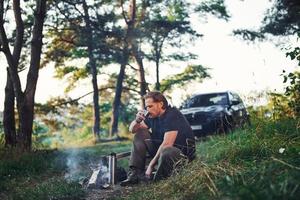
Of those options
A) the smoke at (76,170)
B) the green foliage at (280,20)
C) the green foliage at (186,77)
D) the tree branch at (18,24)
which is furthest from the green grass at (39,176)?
the green foliage at (186,77)

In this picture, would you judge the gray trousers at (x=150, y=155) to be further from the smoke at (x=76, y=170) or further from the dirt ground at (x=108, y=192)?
the smoke at (x=76, y=170)

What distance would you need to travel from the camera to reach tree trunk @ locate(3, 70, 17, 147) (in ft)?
38.0

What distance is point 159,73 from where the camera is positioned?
1070 inches

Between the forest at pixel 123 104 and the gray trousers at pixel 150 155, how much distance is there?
1.14ft

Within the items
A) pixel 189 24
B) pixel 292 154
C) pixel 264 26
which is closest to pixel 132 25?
pixel 189 24

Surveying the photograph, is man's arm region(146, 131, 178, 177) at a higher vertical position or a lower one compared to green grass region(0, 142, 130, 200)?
higher

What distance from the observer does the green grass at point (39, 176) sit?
6.04 meters

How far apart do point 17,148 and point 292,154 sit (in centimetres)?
675

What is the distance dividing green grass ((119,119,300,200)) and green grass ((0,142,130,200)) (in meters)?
1.05

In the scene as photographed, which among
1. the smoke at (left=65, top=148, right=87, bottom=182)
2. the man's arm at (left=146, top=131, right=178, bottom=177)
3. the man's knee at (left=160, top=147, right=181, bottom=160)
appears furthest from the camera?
the smoke at (left=65, top=148, right=87, bottom=182)

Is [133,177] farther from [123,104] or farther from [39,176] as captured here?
[123,104]

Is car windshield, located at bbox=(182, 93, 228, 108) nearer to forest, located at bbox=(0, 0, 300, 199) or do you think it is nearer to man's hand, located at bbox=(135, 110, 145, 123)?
forest, located at bbox=(0, 0, 300, 199)

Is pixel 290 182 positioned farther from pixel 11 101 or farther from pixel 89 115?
pixel 89 115

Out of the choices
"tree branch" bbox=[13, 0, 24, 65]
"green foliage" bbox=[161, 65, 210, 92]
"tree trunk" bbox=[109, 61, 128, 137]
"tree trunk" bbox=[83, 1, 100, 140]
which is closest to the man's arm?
"tree branch" bbox=[13, 0, 24, 65]
